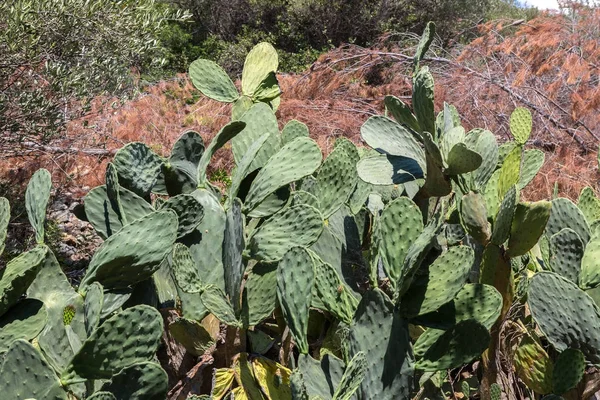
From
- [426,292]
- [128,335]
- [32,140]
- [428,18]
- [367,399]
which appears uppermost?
[128,335]

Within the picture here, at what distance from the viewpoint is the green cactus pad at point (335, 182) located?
1.63 metres

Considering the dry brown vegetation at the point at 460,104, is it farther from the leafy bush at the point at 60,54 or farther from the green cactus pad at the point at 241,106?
the green cactus pad at the point at 241,106

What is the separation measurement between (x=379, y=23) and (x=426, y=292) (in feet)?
37.5

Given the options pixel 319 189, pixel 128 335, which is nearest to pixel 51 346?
pixel 128 335

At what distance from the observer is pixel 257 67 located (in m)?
2.11

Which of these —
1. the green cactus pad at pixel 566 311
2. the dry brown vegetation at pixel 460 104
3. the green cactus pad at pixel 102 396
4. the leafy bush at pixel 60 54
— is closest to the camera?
the green cactus pad at pixel 102 396

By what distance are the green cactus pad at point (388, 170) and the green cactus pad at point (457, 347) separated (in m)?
0.48

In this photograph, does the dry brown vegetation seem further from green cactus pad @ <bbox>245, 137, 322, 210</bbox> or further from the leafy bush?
green cactus pad @ <bbox>245, 137, 322, 210</bbox>

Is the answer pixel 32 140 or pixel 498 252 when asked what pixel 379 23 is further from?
pixel 498 252

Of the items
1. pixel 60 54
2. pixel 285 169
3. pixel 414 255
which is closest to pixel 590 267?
pixel 414 255

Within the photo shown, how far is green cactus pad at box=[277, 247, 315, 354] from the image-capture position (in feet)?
3.48

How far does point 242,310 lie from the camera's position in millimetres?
1317

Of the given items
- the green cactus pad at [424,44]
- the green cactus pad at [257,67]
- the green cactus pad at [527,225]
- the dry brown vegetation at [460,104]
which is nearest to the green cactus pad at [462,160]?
the green cactus pad at [527,225]

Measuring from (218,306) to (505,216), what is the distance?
61 centimetres
